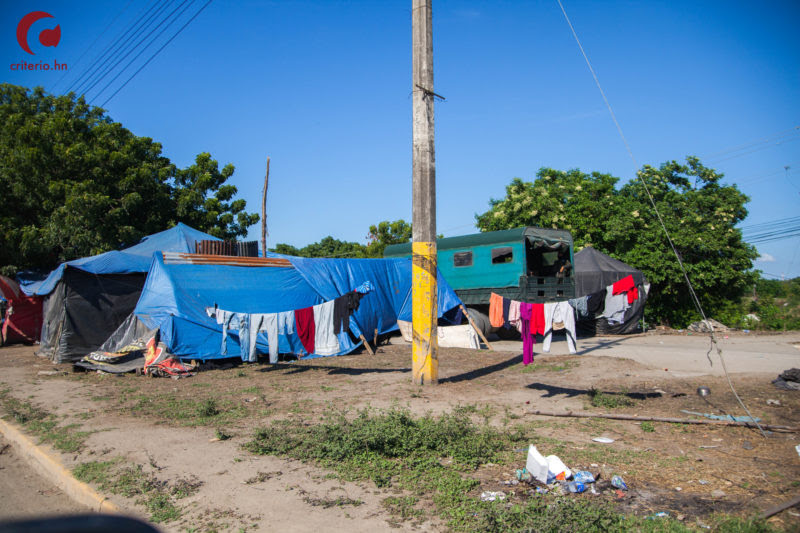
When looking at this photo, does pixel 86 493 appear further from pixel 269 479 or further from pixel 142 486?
pixel 269 479

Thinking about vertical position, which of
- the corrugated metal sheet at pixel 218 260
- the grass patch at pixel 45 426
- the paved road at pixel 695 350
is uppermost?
the corrugated metal sheet at pixel 218 260

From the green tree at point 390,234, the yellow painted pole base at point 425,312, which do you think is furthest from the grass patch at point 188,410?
the green tree at point 390,234

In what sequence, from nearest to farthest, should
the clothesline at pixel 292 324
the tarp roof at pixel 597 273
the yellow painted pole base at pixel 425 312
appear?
the yellow painted pole base at pixel 425 312
the clothesline at pixel 292 324
the tarp roof at pixel 597 273

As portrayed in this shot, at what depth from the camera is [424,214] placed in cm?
895

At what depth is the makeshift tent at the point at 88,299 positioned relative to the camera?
13445mm

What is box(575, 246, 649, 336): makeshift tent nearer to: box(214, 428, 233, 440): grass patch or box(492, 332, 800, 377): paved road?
box(492, 332, 800, 377): paved road

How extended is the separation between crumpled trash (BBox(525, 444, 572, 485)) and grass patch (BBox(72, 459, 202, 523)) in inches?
118

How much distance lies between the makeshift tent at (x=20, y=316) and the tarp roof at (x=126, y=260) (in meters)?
5.00

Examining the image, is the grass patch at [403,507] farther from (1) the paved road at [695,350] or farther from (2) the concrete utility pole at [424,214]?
(1) the paved road at [695,350]

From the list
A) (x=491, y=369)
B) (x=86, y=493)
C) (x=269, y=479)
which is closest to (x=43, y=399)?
(x=86, y=493)

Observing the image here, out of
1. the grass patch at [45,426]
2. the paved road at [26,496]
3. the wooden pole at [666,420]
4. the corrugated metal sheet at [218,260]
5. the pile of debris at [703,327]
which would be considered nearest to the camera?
the paved road at [26,496]

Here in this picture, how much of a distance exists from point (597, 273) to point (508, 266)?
4.86 meters

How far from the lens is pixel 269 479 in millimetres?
4668

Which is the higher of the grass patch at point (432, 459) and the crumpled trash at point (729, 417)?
the crumpled trash at point (729, 417)
